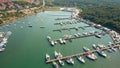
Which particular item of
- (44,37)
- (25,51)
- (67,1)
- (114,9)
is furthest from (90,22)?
(67,1)

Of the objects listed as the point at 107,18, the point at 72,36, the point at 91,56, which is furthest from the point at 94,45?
the point at 107,18

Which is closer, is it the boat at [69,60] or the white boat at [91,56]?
the boat at [69,60]

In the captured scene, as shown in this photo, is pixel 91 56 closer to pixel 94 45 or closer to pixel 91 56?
pixel 91 56

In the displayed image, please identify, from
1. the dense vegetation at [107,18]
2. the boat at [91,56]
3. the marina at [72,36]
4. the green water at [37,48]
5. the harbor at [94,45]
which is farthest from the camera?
the dense vegetation at [107,18]

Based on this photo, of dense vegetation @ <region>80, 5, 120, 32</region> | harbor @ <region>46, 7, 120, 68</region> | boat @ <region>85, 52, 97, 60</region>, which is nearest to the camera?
harbor @ <region>46, 7, 120, 68</region>

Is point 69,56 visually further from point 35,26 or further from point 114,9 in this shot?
point 114,9

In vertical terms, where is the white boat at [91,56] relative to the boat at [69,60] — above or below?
below

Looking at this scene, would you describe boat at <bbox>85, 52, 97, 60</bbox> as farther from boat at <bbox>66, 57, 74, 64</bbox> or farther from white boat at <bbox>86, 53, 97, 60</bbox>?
boat at <bbox>66, 57, 74, 64</bbox>

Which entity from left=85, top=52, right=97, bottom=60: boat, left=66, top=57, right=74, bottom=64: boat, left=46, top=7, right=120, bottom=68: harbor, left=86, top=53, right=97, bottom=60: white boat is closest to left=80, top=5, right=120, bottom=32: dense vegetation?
left=46, top=7, right=120, bottom=68: harbor

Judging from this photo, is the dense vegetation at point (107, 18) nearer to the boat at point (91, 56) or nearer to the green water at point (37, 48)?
the green water at point (37, 48)

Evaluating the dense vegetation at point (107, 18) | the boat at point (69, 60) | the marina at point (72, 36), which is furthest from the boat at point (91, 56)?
the dense vegetation at point (107, 18)

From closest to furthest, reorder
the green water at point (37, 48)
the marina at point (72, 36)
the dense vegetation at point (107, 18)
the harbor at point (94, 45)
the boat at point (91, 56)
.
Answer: the green water at point (37, 48) → the harbor at point (94, 45) → the boat at point (91, 56) → the marina at point (72, 36) → the dense vegetation at point (107, 18)
